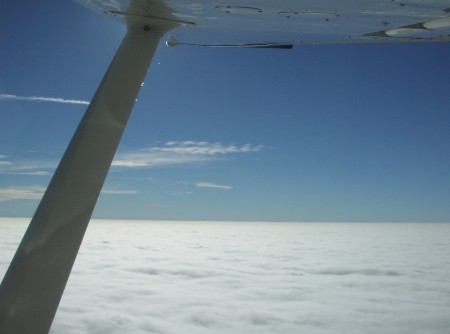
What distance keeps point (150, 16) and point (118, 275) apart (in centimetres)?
3948

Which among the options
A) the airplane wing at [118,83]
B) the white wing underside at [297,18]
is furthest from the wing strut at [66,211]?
the white wing underside at [297,18]

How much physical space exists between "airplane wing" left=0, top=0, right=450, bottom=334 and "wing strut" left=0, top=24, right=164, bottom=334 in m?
0.01

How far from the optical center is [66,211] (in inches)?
195

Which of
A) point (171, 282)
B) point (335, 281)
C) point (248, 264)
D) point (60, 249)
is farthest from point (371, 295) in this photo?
point (60, 249)

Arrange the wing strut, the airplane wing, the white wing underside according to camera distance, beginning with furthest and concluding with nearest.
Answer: the white wing underside
the airplane wing
the wing strut

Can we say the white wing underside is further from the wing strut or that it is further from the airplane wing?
the wing strut

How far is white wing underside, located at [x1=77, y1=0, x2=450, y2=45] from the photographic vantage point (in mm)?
5773

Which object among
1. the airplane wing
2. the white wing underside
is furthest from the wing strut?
the white wing underside

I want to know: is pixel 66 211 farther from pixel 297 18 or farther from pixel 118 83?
pixel 297 18

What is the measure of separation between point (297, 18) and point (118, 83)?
144 inches

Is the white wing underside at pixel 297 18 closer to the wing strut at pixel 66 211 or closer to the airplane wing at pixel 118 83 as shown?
the airplane wing at pixel 118 83

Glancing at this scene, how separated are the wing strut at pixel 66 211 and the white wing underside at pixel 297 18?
3.81ft

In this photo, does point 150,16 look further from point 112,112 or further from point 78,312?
point 78,312

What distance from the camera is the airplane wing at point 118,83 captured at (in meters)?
4.59
